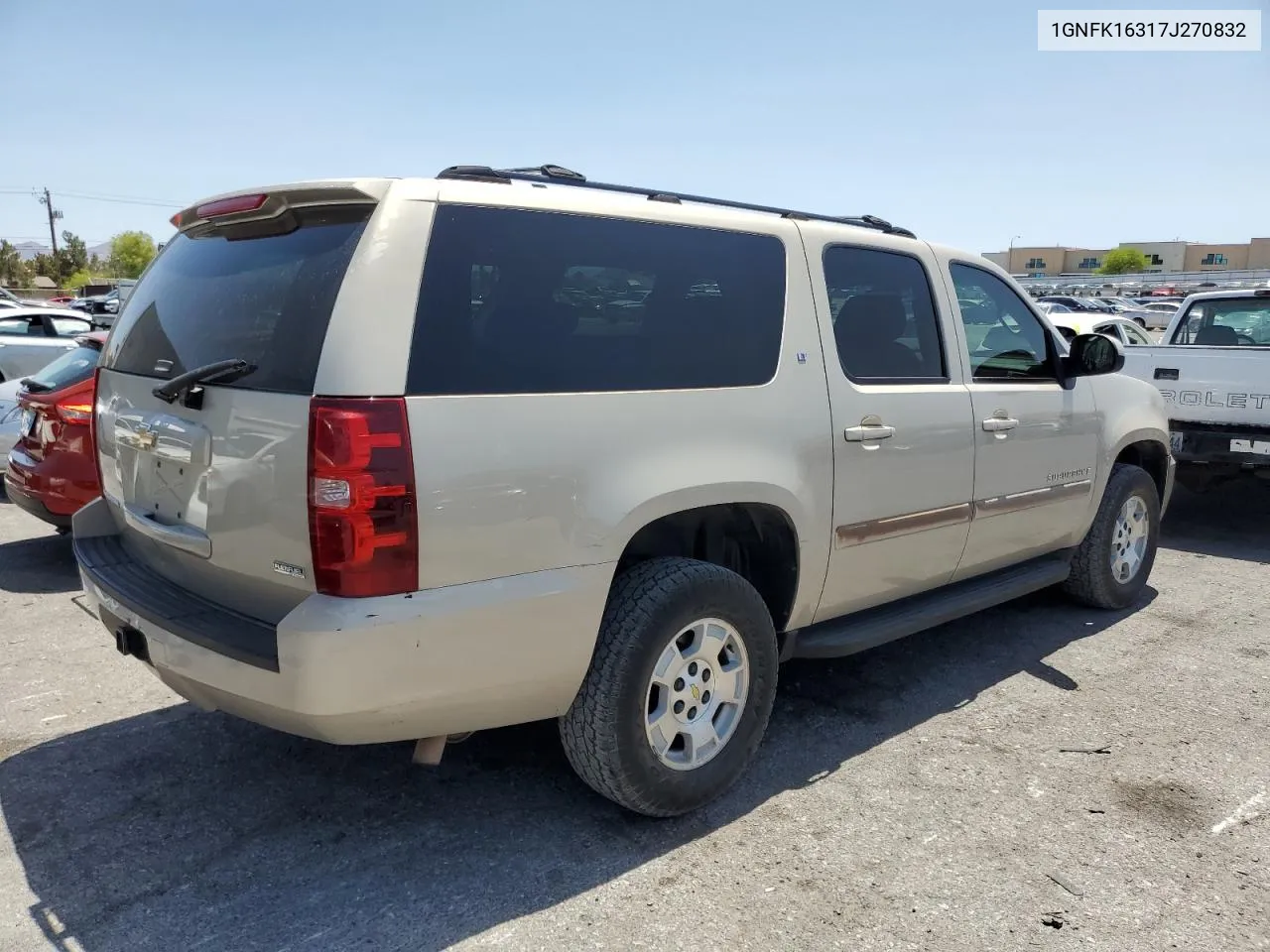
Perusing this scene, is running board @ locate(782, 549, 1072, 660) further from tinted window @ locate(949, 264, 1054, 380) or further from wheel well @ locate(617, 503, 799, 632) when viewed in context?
tinted window @ locate(949, 264, 1054, 380)

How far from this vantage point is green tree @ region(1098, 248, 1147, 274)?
326ft

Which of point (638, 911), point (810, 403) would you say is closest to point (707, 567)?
point (810, 403)

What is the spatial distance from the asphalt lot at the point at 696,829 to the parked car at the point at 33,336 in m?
4.45

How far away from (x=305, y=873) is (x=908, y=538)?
2532 millimetres

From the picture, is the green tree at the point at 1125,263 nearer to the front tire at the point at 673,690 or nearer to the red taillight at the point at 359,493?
the front tire at the point at 673,690

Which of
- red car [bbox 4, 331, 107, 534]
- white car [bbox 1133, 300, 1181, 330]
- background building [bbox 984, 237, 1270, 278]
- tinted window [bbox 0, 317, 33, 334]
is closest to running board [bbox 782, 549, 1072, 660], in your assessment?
red car [bbox 4, 331, 107, 534]

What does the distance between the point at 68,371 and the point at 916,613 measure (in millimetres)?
5167

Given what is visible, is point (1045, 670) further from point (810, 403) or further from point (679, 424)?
point (679, 424)

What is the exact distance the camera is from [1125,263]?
10000cm

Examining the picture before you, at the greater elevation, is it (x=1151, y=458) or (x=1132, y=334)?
(x=1132, y=334)

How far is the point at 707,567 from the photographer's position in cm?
315

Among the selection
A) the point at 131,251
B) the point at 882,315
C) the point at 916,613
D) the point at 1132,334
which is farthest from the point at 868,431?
the point at 131,251

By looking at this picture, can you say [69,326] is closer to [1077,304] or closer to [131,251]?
[1077,304]

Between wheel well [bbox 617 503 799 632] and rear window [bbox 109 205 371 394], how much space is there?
4.11 ft
